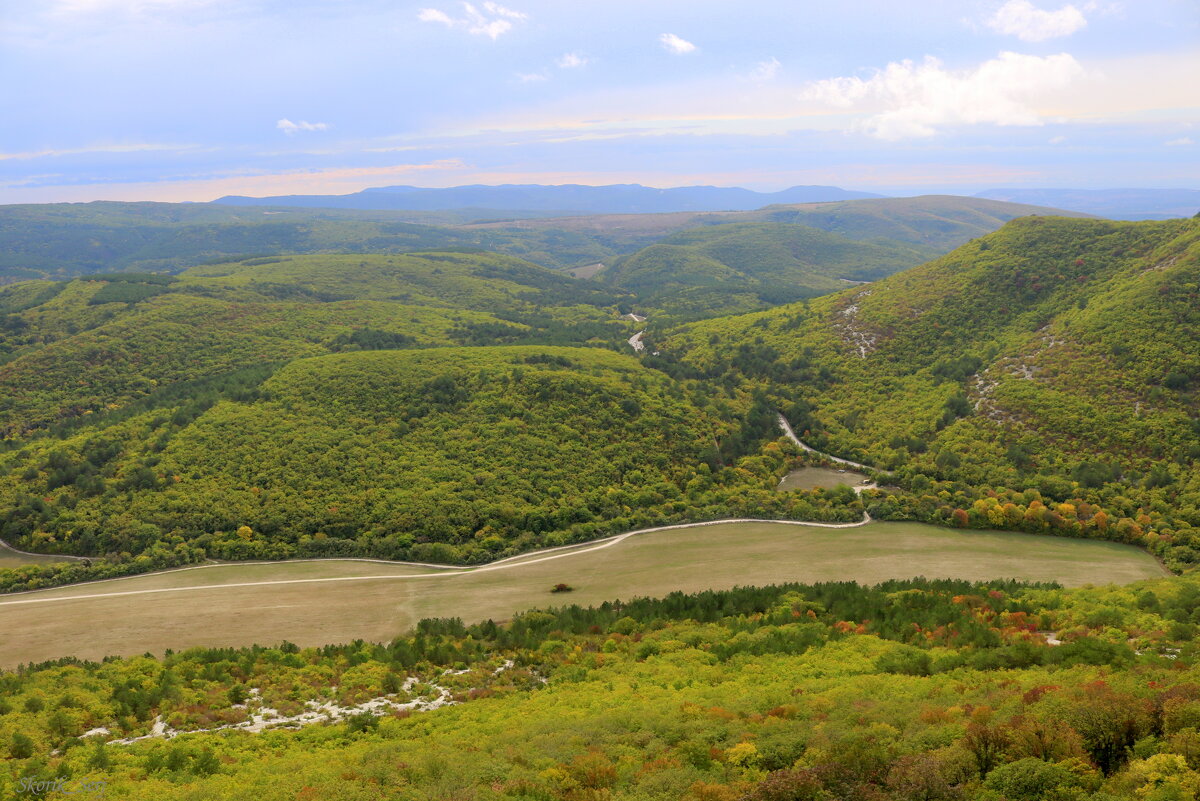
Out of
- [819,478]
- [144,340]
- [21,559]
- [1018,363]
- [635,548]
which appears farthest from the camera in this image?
[144,340]

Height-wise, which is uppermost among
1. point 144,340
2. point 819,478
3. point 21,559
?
point 144,340

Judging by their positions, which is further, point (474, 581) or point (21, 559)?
point (21, 559)

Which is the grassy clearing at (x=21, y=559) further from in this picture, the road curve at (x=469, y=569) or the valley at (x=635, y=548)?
the road curve at (x=469, y=569)

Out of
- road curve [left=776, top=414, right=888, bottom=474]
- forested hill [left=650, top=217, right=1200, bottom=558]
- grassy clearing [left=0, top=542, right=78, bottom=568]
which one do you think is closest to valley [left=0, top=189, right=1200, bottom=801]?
forested hill [left=650, top=217, right=1200, bottom=558]

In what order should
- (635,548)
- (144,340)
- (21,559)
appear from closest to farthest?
(635,548)
(21,559)
(144,340)

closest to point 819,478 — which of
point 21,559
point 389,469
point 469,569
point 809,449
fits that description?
point 809,449

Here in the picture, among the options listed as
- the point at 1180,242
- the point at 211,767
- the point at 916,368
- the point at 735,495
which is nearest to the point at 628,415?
the point at 735,495

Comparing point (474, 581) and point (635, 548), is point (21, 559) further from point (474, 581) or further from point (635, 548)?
point (635, 548)

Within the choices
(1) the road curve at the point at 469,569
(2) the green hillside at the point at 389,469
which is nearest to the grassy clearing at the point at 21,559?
(2) the green hillside at the point at 389,469
